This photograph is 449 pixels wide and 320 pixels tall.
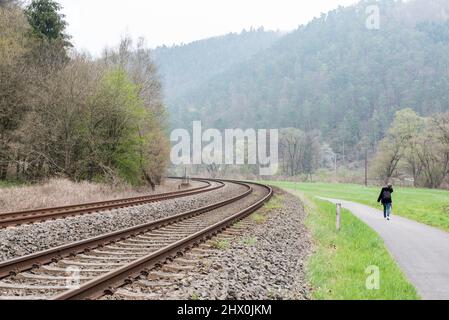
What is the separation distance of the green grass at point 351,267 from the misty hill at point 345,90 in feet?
420

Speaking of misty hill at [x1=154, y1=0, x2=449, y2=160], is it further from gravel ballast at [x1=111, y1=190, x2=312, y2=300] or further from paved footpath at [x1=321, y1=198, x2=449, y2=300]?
gravel ballast at [x1=111, y1=190, x2=312, y2=300]

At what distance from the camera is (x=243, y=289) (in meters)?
7.27

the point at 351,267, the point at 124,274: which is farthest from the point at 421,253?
the point at 124,274

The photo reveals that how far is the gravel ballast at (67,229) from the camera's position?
10.4 m

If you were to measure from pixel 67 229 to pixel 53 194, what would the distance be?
30.6 feet

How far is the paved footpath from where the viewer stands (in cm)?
859

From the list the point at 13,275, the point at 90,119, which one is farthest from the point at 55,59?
the point at 13,275

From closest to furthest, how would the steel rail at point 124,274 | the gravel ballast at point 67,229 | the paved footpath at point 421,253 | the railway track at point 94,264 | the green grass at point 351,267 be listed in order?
the steel rail at point 124,274, the railway track at point 94,264, the green grass at point 351,267, the paved footpath at point 421,253, the gravel ballast at point 67,229

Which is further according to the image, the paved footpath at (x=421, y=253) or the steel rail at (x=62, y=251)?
the paved footpath at (x=421, y=253)

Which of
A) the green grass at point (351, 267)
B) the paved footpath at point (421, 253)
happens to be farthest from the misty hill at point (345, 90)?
the green grass at point (351, 267)

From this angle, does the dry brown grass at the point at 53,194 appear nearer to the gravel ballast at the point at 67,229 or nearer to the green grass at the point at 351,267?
the gravel ballast at the point at 67,229

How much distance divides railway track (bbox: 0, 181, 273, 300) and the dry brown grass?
25.6 feet
